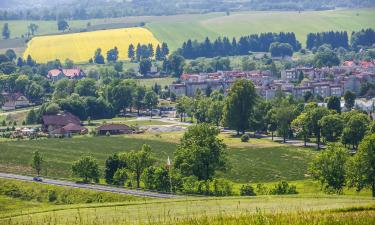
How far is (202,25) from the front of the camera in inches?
6033

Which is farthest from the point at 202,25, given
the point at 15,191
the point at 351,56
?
the point at 15,191

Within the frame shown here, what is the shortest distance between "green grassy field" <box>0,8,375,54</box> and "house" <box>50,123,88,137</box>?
6599 centimetres

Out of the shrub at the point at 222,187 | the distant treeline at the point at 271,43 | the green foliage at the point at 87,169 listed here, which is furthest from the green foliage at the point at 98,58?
the shrub at the point at 222,187

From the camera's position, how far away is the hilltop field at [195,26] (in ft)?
445

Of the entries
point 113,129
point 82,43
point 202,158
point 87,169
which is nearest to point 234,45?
point 82,43

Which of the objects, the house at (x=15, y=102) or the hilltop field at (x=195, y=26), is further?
the hilltop field at (x=195, y=26)

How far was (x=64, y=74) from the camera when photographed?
11288cm

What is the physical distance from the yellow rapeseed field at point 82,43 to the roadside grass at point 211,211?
4046 inches

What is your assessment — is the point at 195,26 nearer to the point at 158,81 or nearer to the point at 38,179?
the point at 158,81

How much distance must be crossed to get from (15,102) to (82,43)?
45701mm

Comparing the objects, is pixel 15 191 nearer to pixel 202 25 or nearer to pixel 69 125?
pixel 69 125

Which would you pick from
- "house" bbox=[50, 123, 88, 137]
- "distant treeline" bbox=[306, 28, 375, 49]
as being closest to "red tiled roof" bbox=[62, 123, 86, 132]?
"house" bbox=[50, 123, 88, 137]

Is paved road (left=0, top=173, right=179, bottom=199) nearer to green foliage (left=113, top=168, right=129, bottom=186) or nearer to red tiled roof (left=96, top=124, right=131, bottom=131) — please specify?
green foliage (left=113, top=168, right=129, bottom=186)

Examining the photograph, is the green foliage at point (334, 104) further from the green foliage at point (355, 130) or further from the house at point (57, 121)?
the house at point (57, 121)
